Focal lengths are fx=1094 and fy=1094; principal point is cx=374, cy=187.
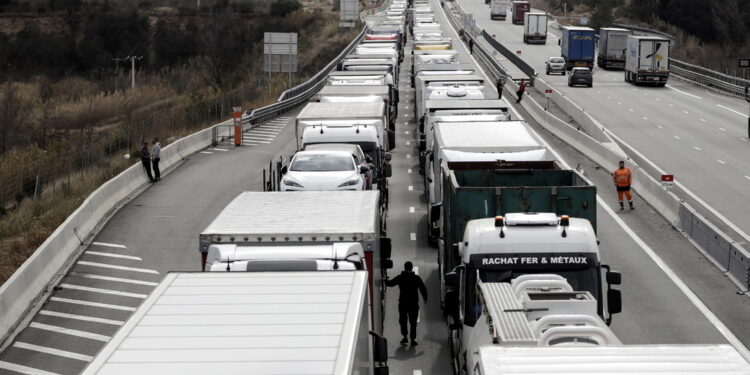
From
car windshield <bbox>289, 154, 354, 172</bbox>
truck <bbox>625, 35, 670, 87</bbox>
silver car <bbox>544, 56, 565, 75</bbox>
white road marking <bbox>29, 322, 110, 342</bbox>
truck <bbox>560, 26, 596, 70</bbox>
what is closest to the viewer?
white road marking <bbox>29, 322, 110, 342</bbox>

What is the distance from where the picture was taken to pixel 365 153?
28078mm

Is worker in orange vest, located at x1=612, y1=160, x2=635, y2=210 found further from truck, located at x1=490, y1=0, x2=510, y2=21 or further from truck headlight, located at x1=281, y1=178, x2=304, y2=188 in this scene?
truck, located at x1=490, y1=0, x2=510, y2=21

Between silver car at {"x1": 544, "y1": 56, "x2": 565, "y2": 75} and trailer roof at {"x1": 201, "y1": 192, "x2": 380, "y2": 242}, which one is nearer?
trailer roof at {"x1": 201, "y1": 192, "x2": 380, "y2": 242}

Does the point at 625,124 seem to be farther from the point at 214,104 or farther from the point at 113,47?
the point at 113,47

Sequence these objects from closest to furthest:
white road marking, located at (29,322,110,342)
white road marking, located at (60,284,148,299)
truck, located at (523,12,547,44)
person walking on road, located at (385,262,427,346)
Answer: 1. person walking on road, located at (385,262,427,346)
2. white road marking, located at (29,322,110,342)
3. white road marking, located at (60,284,148,299)
4. truck, located at (523,12,547,44)

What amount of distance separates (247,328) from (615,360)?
262 cm

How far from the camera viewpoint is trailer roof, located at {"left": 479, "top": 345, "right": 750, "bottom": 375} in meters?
6.99

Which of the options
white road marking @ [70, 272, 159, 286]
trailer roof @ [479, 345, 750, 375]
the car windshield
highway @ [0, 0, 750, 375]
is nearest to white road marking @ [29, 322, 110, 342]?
highway @ [0, 0, 750, 375]

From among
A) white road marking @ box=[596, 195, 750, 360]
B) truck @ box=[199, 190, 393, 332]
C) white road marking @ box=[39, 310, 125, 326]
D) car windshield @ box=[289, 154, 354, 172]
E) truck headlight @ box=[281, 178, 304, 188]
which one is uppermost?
truck @ box=[199, 190, 393, 332]

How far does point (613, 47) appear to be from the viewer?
80875 mm

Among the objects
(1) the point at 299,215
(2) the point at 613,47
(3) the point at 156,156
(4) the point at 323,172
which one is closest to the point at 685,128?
(3) the point at 156,156

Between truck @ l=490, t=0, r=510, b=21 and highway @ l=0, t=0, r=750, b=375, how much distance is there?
106600 millimetres

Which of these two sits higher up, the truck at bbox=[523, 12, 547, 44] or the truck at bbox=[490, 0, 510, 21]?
the truck at bbox=[490, 0, 510, 21]

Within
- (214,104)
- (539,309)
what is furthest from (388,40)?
(539,309)
